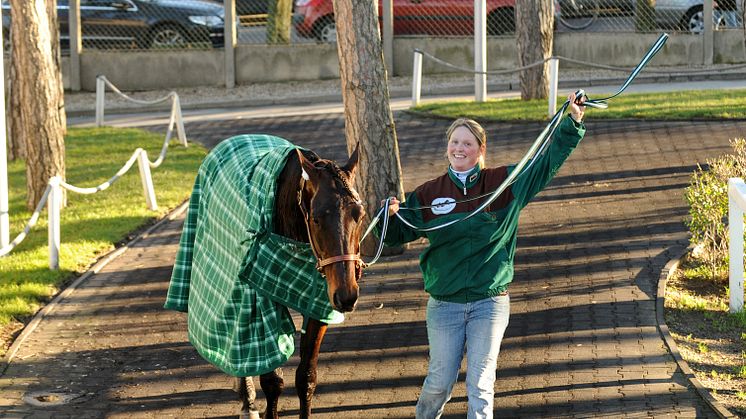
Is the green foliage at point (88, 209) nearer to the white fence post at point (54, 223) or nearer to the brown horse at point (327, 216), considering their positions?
the white fence post at point (54, 223)

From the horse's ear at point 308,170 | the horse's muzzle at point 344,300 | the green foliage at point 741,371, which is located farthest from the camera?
the green foliage at point 741,371

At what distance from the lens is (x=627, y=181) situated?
1292 centimetres

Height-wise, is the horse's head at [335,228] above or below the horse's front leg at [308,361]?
above

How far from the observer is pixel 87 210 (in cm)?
1352

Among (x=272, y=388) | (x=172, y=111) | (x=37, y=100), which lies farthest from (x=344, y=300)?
(x=172, y=111)

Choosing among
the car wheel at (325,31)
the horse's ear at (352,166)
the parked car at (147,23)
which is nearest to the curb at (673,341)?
the horse's ear at (352,166)

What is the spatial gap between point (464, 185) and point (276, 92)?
657 inches

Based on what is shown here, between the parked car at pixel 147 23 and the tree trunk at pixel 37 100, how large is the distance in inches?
373

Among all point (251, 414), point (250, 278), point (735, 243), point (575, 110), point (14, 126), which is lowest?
point (251, 414)

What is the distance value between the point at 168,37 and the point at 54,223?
13556mm

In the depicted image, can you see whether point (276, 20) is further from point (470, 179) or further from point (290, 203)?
point (470, 179)

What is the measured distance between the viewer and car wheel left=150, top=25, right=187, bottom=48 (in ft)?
77.0

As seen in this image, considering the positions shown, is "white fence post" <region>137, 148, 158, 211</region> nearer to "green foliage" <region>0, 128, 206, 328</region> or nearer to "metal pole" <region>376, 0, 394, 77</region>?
"green foliage" <region>0, 128, 206, 328</region>

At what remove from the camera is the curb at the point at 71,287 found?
8.57m
